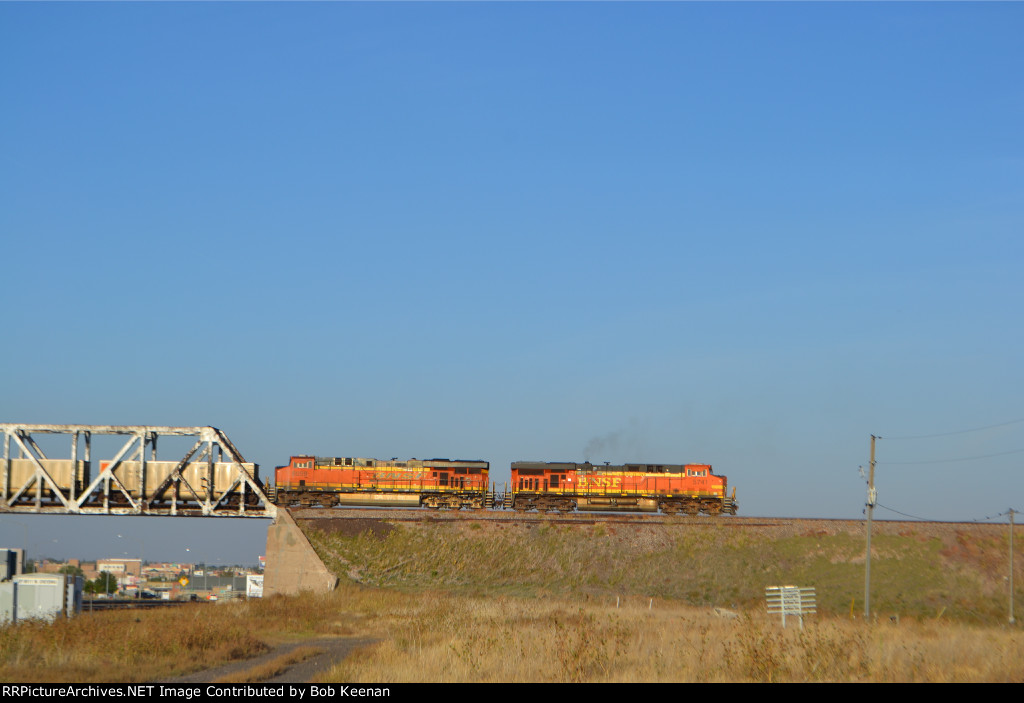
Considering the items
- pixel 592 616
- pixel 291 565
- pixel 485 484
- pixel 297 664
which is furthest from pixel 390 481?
pixel 297 664

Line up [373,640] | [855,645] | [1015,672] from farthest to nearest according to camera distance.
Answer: [373,640] < [855,645] < [1015,672]

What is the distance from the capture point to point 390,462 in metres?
60.5

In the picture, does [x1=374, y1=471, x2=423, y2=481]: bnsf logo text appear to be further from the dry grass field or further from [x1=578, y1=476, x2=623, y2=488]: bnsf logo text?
[x1=578, y1=476, x2=623, y2=488]: bnsf logo text

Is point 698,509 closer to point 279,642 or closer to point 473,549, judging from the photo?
point 473,549

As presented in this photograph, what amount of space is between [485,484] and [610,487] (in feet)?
27.5

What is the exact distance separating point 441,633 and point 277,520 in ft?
79.4

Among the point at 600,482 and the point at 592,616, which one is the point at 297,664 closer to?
the point at 592,616

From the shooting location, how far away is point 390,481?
60594mm

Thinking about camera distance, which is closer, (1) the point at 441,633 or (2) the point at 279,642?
(1) the point at 441,633

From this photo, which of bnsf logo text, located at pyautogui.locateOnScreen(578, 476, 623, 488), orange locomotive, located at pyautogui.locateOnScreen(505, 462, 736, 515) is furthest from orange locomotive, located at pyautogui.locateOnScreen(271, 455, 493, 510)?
bnsf logo text, located at pyautogui.locateOnScreen(578, 476, 623, 488)

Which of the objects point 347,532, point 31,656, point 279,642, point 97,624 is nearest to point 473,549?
point 347,532

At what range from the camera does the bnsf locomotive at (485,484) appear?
59438mm

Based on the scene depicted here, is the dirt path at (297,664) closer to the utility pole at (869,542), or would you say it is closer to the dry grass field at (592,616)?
the dry grass field at (592,616)

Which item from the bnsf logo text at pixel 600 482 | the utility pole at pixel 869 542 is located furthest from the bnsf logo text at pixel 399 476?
the utility pole at pixel 869 542
